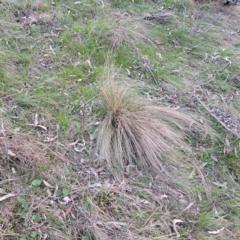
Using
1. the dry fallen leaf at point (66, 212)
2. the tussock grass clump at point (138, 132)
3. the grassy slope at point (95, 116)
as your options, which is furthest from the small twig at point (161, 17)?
the dry fallen leaf at point (66, 212)

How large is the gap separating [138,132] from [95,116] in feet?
1.29

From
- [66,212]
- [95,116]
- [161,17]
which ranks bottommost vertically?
[66,212]

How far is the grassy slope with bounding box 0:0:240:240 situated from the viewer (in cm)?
197

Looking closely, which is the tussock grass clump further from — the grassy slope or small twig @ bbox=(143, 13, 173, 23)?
small twig @ bbox=(143, 13, 173, 23)

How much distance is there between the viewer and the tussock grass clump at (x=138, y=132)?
233 cm

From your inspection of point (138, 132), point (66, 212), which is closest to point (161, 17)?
point (138, 132)

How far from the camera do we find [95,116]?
255cm

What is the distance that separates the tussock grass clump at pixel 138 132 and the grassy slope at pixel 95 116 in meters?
0.11

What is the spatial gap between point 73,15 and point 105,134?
191 centimetres

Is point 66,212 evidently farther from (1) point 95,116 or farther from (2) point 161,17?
(2) point 161,17

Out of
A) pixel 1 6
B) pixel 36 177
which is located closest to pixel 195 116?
pixel 36 177

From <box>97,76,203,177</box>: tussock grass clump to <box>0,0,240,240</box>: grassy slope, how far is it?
0.35 ft

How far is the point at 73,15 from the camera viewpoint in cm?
368

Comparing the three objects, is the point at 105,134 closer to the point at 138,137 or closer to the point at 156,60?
the point at 138,137
